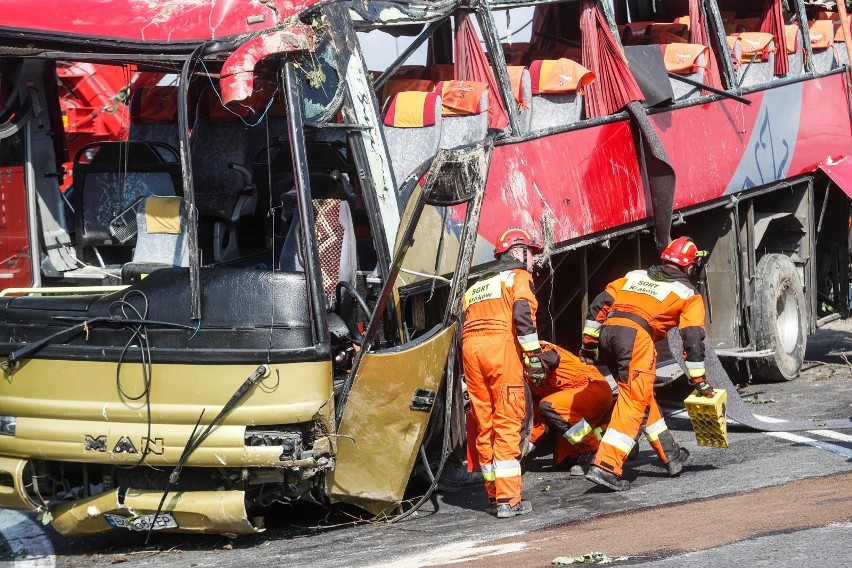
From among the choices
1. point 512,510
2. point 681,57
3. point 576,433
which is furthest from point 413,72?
point 512,510

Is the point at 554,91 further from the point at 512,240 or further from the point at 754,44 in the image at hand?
the point at 754,44

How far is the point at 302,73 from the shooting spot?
265 inches

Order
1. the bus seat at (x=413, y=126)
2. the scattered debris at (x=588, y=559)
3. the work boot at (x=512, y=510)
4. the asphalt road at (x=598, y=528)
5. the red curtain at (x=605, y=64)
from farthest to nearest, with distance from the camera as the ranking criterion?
the red curtain at (x=605, y=64)
the bus seat at (x=413, y=126)
the work boot at (x=512, y=510)
the asphalt road at (x=598, y=528)
the scattered debris at (x=588, y=559)

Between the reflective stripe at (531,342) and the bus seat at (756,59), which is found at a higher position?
the bus seat at (756,59)

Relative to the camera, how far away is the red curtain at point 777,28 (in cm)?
1135

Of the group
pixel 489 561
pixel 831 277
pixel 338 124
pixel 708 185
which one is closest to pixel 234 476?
pixel 489 561

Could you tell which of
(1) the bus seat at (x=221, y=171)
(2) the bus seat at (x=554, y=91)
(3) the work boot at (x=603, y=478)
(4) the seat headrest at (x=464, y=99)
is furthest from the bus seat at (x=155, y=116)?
(3) the work boot at (x=603, y=478)

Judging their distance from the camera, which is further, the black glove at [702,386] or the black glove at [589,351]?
the black glove at [589,351]

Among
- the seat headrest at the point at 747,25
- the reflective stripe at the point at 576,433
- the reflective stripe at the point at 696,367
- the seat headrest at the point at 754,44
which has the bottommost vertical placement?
the reflective stripe at the point at 576,433

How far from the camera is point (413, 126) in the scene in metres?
7.85

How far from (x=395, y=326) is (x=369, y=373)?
469mm

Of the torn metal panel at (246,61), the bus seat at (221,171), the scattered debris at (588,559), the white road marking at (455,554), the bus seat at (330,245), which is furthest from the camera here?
the bus seat at (221,171)

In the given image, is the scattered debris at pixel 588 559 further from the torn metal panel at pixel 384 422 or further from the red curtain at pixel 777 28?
the red curtain at pixel 777 28

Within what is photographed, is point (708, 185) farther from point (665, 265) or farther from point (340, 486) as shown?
point (340, 486)
